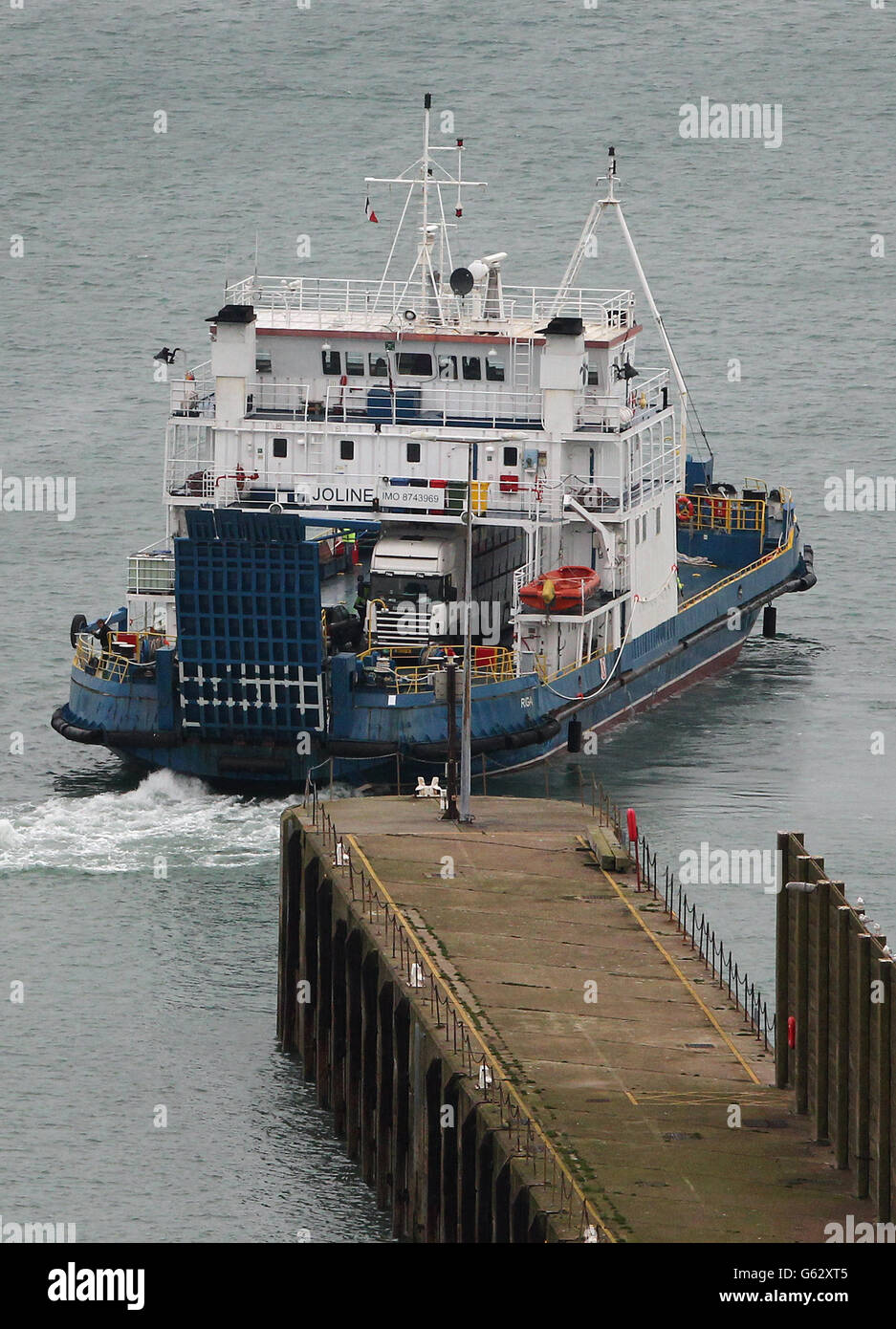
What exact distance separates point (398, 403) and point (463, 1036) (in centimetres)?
2794

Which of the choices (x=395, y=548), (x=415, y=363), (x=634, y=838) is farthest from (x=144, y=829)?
(x=634, y=838)

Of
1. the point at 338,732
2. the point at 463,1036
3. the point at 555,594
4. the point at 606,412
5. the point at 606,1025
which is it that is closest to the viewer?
the point at 463,1036

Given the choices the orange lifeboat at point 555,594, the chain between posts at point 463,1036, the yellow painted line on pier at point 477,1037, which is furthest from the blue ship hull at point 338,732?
the yellow painted line on pier at point 477,1037

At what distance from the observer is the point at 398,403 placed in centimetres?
6900

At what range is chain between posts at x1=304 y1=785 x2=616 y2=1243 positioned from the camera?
1495 inches

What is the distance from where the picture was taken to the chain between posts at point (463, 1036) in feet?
125

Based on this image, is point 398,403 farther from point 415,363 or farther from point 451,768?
point 451,768

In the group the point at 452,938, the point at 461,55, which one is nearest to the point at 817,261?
the point at 461,55

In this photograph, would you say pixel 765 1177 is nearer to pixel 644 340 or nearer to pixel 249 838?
pixel 249 838

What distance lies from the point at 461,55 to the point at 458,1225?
106 m

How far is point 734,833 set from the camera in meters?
61.6

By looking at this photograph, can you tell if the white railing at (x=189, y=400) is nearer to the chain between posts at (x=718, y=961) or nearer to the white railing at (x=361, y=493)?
the white railing at (x=361, y=493)

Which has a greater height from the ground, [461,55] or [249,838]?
[461,55]

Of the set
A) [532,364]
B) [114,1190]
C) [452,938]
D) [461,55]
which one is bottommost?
[114,1190]
